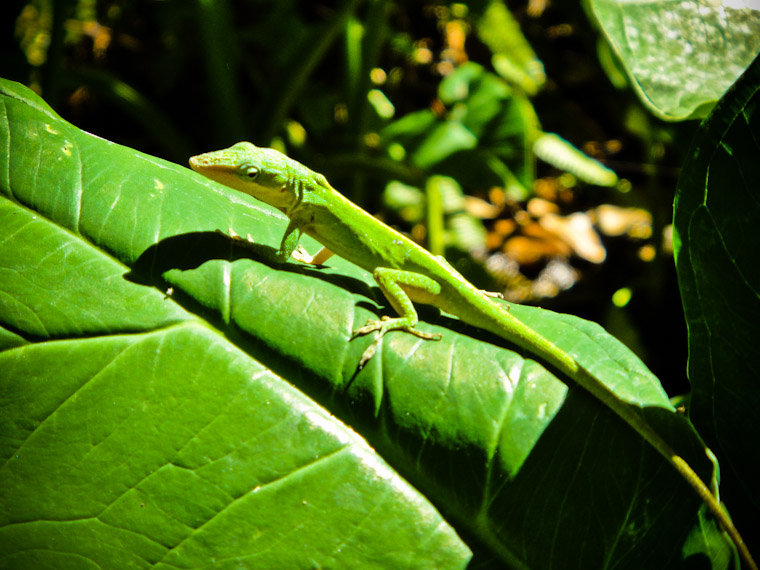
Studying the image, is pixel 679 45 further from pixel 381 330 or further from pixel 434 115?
pixel 434 115

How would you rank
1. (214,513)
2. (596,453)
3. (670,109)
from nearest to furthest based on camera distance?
(214,513) → (596,453) → (670,109)

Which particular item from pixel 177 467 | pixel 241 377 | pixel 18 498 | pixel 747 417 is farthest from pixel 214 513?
pixel 747 417

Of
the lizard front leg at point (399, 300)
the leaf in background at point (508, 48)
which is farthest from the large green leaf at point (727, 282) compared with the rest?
the leaf in background at point (508, 48)

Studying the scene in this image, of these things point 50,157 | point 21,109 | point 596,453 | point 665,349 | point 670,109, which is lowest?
point 665,349

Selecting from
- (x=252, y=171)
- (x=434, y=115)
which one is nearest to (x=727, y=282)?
(x=252, y=171)

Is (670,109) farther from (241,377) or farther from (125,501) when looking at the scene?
(125,501)

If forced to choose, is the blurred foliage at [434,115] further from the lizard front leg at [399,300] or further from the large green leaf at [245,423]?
the large green leaf at [245,423]

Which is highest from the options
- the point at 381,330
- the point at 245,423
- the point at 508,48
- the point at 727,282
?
the point at 508,48
